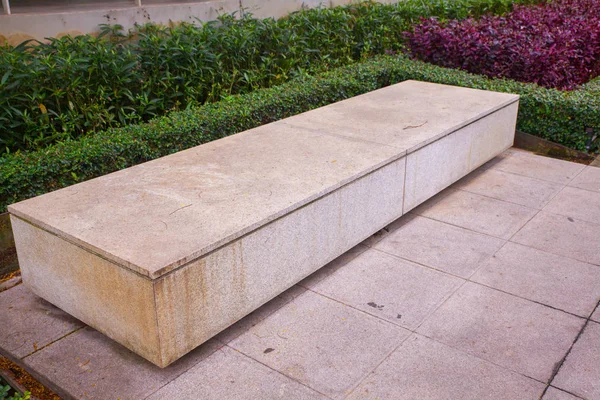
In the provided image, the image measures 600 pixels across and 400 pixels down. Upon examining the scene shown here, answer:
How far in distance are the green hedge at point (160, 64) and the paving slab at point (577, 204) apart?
3.67m

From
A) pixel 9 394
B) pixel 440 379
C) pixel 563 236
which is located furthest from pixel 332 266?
pixel 9 394

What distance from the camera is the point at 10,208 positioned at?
3.80 m

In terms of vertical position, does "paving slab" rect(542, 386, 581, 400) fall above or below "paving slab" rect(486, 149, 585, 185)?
below

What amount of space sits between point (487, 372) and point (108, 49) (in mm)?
4899

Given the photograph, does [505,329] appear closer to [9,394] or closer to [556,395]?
[556,395]

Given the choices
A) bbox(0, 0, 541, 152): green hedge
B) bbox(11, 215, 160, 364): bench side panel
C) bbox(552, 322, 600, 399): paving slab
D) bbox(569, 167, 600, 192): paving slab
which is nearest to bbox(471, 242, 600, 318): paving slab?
bbox(552, 322, 600, 399): paving slab

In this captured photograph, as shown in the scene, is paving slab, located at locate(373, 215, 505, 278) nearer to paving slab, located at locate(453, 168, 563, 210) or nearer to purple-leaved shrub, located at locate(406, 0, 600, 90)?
paving slab, located at locate(453, 168, 563, 210)

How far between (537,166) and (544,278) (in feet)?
8.66

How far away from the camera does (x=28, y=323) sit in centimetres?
393

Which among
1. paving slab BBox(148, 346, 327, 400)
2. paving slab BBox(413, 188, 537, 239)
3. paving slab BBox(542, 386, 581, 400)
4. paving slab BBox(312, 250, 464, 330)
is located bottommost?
paving slab BBox(542, 386, 581, 400)

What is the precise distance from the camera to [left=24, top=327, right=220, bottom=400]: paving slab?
3309 mm

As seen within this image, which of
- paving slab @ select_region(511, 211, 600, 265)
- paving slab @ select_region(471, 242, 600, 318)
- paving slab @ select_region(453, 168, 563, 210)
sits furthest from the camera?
paving slab @ select_region(453, 168, 563, 210)

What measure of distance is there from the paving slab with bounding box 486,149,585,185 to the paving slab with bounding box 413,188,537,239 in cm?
98

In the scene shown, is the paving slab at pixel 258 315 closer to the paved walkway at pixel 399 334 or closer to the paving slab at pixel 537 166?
the paved walkway at pixel 399 334
